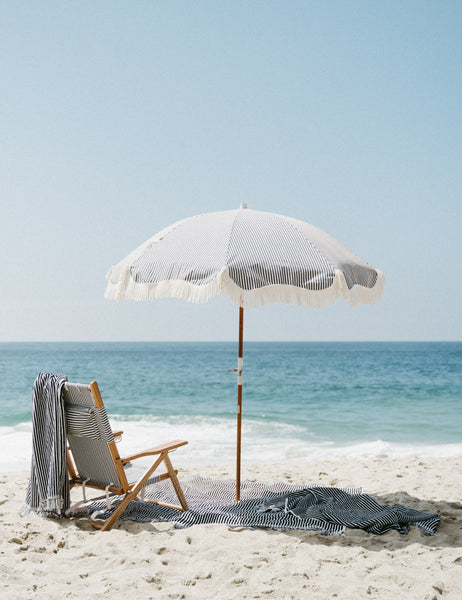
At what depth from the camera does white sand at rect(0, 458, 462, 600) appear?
2713 mm

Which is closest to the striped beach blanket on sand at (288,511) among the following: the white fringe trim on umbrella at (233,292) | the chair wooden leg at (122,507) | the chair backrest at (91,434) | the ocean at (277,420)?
the chair wooden leg at (122,507)

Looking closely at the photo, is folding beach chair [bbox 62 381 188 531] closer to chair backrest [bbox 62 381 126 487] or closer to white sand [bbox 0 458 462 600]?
chair backrest [bbox 62 381 126 487]

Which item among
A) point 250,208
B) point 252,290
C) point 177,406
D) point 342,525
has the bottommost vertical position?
point 177,406

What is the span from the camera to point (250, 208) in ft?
13.7

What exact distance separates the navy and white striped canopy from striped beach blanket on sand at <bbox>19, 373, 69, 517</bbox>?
78 cm

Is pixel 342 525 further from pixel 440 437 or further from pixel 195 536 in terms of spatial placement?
pixel 440 437

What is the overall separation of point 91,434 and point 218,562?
1.16 m

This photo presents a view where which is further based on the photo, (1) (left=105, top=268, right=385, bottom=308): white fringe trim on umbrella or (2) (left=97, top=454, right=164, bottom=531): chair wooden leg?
(2) (left=97, top=454, right=164, bottom=531): chair wooden leg

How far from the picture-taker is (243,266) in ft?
10.7

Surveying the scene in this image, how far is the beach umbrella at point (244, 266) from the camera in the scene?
3.27 m

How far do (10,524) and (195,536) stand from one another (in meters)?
1.26

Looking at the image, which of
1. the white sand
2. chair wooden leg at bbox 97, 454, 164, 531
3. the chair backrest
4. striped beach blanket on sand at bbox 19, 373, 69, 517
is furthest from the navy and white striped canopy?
the white sand

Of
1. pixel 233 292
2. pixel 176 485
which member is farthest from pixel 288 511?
pixel 233 292

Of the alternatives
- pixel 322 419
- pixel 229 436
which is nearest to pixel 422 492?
pixel 229 436
